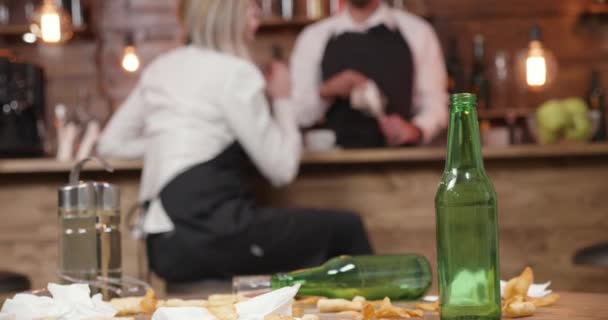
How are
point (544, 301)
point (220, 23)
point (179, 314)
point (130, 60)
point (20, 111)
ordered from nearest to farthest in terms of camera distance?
point (179, 314), point (544, 301), point (220, 23), point (20, 111), point (130, 60)

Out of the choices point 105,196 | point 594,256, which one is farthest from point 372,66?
point 105,196

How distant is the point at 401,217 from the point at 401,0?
1.76m

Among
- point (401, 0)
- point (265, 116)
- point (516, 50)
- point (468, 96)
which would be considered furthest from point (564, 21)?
point (468, 96)

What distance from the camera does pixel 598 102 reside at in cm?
369

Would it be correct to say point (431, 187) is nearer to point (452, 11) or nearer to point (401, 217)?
point (401, 217)

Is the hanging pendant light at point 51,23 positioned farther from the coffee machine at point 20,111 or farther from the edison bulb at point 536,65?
the edison bulb at point 536,65

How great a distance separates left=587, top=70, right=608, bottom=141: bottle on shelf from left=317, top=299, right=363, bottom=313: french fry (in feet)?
7.42

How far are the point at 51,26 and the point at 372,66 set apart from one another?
56.5 inches

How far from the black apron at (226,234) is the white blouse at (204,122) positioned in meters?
0.04

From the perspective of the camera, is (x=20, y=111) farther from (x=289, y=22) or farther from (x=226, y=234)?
(x=289, y=22)

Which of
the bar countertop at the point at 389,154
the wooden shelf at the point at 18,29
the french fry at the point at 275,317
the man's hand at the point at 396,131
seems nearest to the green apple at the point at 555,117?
the bar countertop at the point at 389,154

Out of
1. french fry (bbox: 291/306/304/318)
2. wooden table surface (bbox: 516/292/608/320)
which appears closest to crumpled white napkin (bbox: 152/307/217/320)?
french fry (bbox: 291/306/304/318)

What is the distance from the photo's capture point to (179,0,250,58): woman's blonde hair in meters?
2.58

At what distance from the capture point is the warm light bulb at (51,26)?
314 cm
